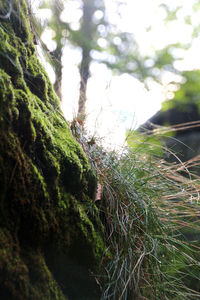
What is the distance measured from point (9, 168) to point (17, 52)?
1.59 feet

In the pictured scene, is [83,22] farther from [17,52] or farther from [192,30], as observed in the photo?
[17,52]

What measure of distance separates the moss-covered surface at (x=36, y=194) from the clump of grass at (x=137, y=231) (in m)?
0.08

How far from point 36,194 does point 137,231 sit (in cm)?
60

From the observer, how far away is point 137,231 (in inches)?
45.8

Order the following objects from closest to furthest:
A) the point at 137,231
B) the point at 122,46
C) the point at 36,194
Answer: the point at 36,194 < the point at 137,231 < the point at 122,46

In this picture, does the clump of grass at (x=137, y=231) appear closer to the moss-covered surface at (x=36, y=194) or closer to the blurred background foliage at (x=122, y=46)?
the moss-covered surface at (x=36, y=194)

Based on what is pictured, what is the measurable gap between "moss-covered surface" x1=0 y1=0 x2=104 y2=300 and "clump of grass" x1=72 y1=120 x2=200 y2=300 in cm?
8

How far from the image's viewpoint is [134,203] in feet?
3.98

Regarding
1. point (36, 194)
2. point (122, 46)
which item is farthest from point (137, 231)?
point (122, 46)

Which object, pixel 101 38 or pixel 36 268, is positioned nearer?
pixel 36 268

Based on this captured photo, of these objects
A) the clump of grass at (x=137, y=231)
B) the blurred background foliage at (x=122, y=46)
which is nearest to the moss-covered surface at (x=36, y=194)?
the clump of grass at (x=137, y=231)

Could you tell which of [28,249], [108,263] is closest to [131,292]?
[108,263]

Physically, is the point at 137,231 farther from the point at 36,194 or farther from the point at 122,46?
the point at 122,46

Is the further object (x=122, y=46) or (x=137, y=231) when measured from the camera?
(x=122, y=46)
